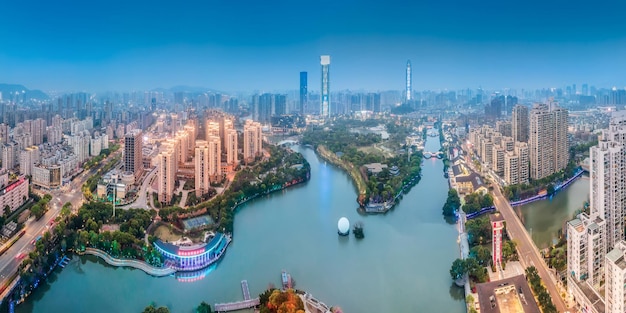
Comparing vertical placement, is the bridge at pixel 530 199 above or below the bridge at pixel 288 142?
below

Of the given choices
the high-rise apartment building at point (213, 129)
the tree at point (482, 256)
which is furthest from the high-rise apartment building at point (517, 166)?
the high-rise apartment building at point (213, 129)

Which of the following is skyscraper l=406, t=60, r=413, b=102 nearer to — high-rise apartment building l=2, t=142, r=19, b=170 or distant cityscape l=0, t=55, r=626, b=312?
distant cityscape l=0, t=55, r=626, b=312

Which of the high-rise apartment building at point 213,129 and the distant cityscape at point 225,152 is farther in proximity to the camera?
the high-rise apartment building at point 213,129

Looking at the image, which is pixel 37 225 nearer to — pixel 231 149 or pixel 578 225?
pixel 231 149

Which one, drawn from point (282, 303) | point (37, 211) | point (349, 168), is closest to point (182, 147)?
point (37, 211)

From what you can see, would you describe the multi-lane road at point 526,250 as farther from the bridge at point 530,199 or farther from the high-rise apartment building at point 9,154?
the high-rise apartment building at point 9,154

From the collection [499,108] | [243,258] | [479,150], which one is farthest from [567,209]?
[499,108]

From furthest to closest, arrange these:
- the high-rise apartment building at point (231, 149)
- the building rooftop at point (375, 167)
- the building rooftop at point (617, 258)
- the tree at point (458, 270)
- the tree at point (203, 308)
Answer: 1. the high-rise apartment building at point (231, 149)
2. the building rooftop at point (375, 167)
3. the tree at point (458, 270)
4. the tree at point (203, 308)
5. the building rooftop at point (617, 258)
